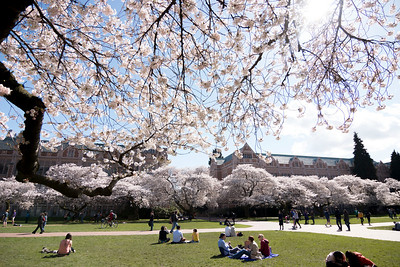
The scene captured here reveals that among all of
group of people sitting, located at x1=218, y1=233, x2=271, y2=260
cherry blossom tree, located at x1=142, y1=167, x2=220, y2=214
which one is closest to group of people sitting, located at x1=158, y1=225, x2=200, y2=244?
group of people sitting, located at x1=218, y1=233, x2=271, y2=260

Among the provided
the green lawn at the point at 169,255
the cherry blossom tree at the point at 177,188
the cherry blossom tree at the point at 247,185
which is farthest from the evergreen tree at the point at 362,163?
the green lawn at the point at 169,255

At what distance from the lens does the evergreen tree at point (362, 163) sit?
54688 millimetres

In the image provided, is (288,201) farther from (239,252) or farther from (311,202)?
(239,252)

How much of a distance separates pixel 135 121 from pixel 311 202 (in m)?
38.5

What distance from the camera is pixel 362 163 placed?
5631 cm

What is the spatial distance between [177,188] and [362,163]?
47.5 meters

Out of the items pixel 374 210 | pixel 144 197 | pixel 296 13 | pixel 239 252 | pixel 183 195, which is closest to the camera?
pixel 296 13

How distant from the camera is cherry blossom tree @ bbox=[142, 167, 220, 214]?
35.8 meters

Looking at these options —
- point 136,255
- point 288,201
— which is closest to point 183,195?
point 288,201

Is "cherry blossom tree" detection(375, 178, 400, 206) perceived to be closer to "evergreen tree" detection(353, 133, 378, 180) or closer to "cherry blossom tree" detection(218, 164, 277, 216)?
"evergreen tree" detection(353, 133, 378, 180)

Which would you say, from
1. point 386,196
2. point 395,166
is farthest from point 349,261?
point 395,166

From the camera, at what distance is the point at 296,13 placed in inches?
140

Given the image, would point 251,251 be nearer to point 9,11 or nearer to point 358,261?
point 358,261

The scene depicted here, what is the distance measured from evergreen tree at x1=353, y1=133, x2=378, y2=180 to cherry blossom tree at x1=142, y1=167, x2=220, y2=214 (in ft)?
133
